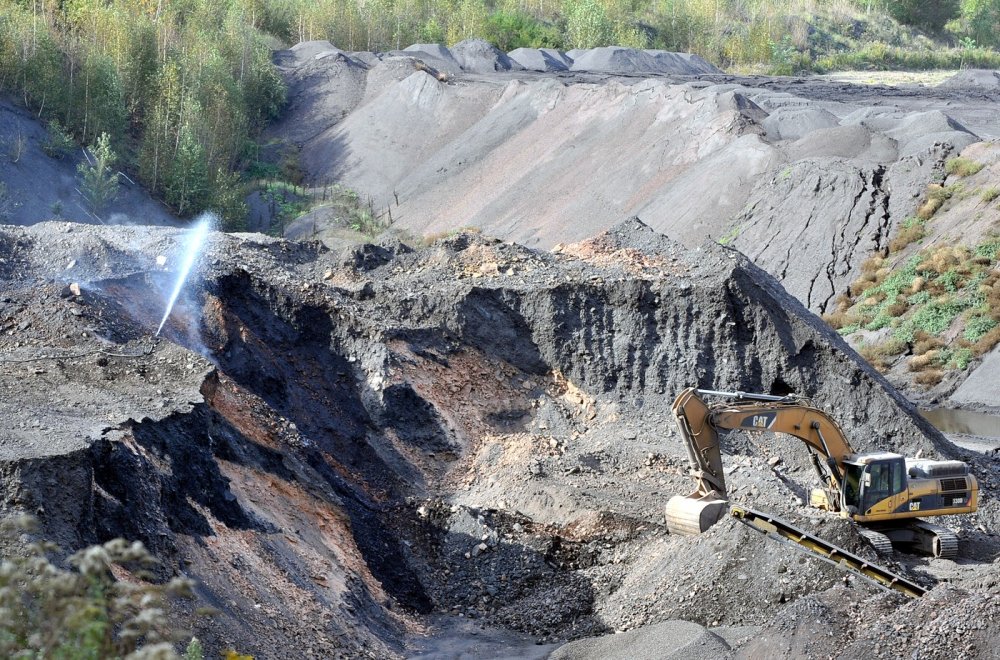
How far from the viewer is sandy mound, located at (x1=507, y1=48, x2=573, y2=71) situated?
200ft

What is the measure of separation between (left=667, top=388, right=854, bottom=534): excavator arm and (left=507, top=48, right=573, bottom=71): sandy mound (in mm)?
46240

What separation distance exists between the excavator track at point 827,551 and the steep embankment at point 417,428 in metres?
0.36

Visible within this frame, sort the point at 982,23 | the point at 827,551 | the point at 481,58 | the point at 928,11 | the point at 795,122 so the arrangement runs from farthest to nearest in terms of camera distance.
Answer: the point at 928,11 → the point at 982,23 → the point at 481,58 → the point at 795,122 → the point at 827,551

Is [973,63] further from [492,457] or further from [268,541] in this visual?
[268,541]

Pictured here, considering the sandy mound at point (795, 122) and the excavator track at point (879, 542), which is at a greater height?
the excavator track at point (879, 542)

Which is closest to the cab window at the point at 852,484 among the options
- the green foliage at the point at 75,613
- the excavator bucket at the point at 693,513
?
the excavator bucket at the point at 693,513

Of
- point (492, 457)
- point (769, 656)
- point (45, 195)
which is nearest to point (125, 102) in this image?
point (45, 195)

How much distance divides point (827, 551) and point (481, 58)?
48.5 meters

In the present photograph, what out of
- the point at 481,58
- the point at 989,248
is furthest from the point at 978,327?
the point at 481,58

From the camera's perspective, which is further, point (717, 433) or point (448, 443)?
point (448, 443)

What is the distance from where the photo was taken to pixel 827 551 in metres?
14.3

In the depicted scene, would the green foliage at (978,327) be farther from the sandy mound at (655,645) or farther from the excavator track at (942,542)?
the sandy mound at (655,645)

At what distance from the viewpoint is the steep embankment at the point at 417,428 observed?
40.8ft

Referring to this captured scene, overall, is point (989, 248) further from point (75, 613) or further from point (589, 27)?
point (589, 27)
